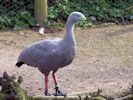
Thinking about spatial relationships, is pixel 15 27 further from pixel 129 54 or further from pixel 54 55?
pixel 54 55

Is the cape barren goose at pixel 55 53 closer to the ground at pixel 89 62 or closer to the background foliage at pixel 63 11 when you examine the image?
the ground at pixel 89 62

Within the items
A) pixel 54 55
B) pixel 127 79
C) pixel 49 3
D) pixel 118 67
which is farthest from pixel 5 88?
pixel 49 3

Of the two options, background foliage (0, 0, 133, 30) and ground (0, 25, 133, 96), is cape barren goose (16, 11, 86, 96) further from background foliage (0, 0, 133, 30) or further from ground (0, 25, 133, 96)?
background foliage (0, 0, 133, 30)

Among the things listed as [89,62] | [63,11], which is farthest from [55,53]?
[63,11]

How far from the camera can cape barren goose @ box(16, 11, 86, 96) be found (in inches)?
210

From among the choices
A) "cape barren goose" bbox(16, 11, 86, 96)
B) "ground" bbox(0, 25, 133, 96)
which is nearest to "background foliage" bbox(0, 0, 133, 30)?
"ground" bbox(0, 25, 133, 96)

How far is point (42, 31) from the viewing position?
375 inches

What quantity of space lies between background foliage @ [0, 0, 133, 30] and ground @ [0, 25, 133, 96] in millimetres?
402

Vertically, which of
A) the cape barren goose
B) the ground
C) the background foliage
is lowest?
the ground

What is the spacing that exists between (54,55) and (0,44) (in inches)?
133

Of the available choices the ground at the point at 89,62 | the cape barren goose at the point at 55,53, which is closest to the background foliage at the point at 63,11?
the ground at the point at 89,62

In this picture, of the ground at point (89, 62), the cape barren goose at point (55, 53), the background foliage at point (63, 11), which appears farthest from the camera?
the background foliage at point (63, 11)

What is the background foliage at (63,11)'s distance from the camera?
386 inches

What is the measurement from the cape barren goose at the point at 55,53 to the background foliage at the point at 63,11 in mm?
3941
